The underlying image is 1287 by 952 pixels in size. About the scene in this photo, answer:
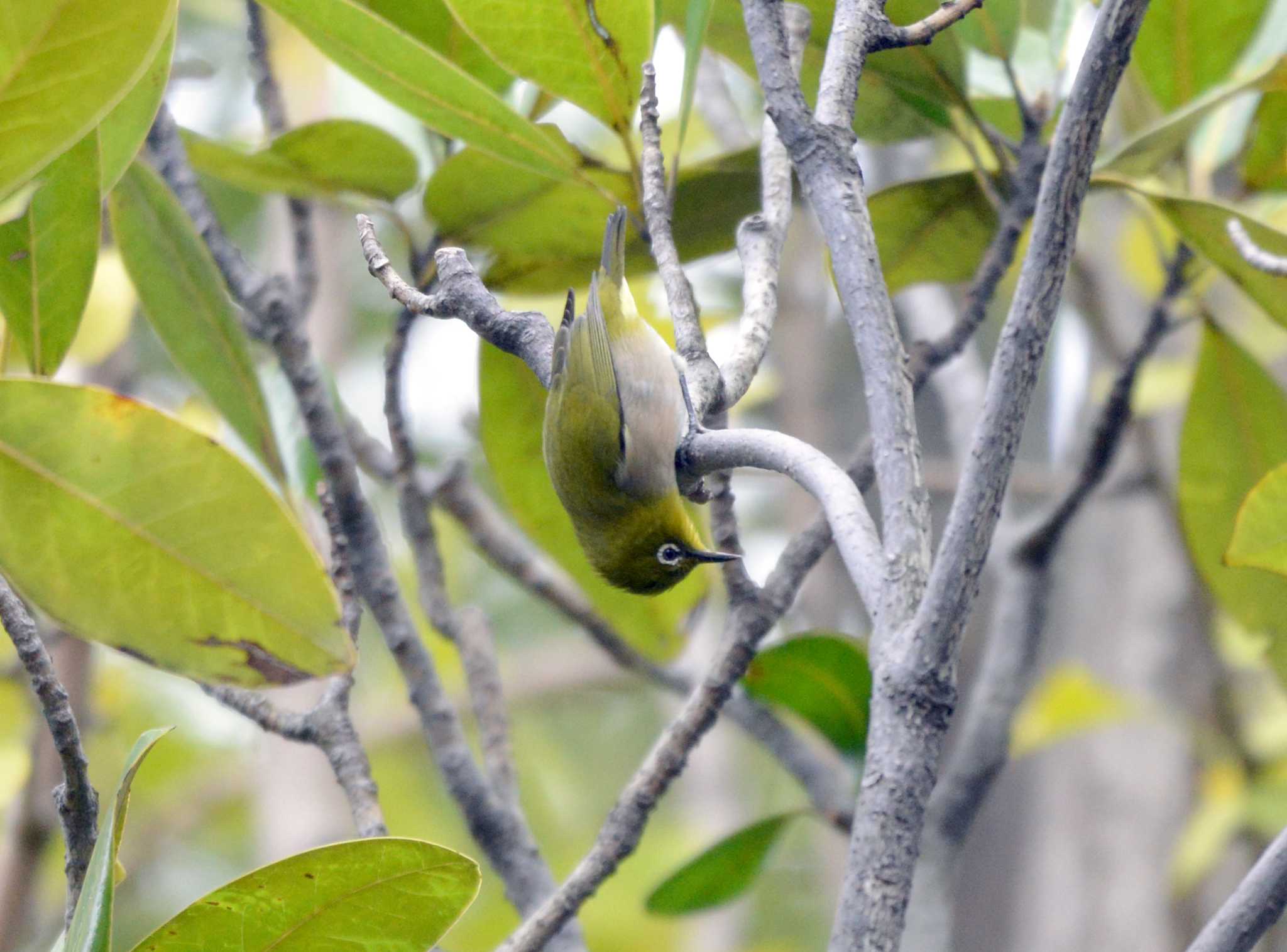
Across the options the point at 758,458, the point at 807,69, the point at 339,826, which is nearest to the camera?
the point at 758,458

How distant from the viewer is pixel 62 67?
112 centimetres

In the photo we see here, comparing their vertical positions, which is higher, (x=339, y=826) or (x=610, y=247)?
(x=610, y=247)

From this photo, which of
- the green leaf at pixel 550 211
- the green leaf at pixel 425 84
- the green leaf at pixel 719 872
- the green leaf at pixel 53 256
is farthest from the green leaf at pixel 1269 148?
the green leaf at pixel 53 256

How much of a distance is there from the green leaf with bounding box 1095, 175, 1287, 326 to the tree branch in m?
0.64

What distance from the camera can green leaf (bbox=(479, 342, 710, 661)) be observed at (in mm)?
1923

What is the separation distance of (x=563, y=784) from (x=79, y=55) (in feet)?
16.6

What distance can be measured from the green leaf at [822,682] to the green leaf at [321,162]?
919 mm

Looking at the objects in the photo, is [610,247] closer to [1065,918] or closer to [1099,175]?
[1099,175]

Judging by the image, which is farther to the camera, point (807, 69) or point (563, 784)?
point (563, 784)

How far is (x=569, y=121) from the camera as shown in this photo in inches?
164

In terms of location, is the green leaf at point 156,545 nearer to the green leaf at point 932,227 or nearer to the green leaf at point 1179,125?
the green leaf at point 932,227

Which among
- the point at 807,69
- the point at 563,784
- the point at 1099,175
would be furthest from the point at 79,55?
the point at 563,784

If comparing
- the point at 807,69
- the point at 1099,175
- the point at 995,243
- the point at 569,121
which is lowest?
the point at 995,243

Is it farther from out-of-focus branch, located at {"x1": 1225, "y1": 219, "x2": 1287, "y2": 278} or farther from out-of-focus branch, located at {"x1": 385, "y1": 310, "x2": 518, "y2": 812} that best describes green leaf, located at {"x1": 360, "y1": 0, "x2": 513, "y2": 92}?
out-of-focus branch, located at {"x1": 1225, "y1": 219, "x2": 1287, "y2": 278}
